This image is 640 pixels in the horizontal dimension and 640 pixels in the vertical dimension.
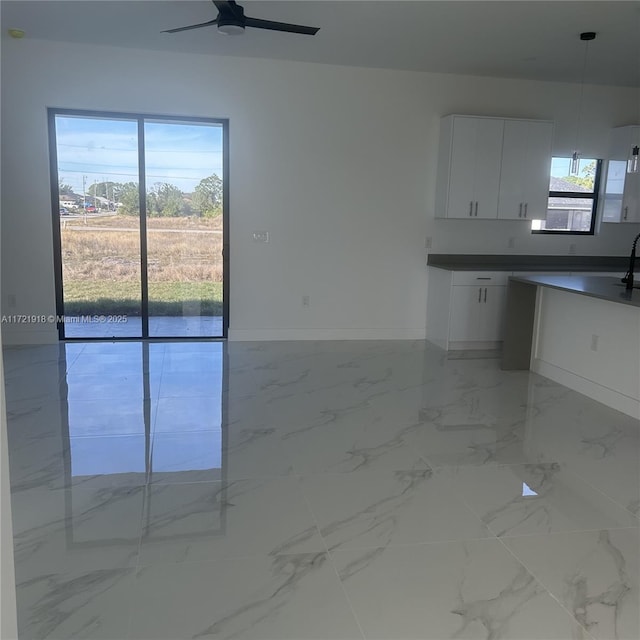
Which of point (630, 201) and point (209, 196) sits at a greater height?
point (630, 201)

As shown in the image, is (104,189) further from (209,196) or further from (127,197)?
(209,196)

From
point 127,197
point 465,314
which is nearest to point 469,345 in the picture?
point 465,314

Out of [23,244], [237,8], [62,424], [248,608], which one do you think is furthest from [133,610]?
[23,244]

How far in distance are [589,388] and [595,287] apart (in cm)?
80

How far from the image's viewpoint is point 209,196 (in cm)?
594

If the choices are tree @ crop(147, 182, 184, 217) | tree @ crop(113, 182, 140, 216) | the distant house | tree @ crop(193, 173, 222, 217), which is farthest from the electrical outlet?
the distant house

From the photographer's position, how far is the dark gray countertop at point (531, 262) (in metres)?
6.12

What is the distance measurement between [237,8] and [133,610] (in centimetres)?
348

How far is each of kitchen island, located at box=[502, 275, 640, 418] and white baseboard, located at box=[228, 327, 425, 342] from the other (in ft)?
4.63

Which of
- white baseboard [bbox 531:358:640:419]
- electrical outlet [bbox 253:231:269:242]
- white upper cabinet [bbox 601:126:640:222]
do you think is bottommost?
white baseboard [bbox 531:358:640:419]

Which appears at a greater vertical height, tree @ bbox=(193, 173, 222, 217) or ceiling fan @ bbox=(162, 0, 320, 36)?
ceiling fan @ bbox=(162, 0, 320, 36)

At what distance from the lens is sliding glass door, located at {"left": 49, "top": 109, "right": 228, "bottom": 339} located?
5672 millimetres

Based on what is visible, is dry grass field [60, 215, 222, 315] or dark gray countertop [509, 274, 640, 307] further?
dry grass field [60, 215, 222, 315]

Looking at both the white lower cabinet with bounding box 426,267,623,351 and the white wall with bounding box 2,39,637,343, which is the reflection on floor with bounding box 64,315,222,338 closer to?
the white wall with bounding box 2,39,637,343
